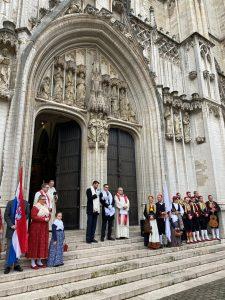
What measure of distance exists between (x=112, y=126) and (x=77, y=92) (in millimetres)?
1778

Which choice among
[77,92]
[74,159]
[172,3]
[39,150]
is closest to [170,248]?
[74,159]

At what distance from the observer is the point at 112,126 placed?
365 inches

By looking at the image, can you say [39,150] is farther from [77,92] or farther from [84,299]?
[84,299]

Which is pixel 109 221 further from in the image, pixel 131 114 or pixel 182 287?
pixel 131 114

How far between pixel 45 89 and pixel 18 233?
4740mm

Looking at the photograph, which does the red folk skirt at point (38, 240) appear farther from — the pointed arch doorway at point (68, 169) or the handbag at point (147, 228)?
the pointed arch doorway at point (68, 169)

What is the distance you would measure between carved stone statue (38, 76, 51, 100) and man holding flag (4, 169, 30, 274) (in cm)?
371

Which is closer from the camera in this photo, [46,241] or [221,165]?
[46,241]

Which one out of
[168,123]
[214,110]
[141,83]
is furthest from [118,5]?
[214,110]

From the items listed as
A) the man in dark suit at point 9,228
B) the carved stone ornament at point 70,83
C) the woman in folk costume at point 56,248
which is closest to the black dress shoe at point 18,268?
the man in dark suit at point 9,228

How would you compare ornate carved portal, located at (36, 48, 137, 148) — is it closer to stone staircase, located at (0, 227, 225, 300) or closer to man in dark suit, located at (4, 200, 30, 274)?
stone staircase, located at (0, 227, 225, 300)

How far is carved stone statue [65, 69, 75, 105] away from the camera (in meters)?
8.23

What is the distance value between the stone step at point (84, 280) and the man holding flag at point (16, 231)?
48 cm

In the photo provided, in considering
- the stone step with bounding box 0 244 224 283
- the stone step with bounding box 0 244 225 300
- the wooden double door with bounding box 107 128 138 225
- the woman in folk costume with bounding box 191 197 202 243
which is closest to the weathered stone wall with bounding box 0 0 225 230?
the wooden double door with bounding box 107 128 138 225
